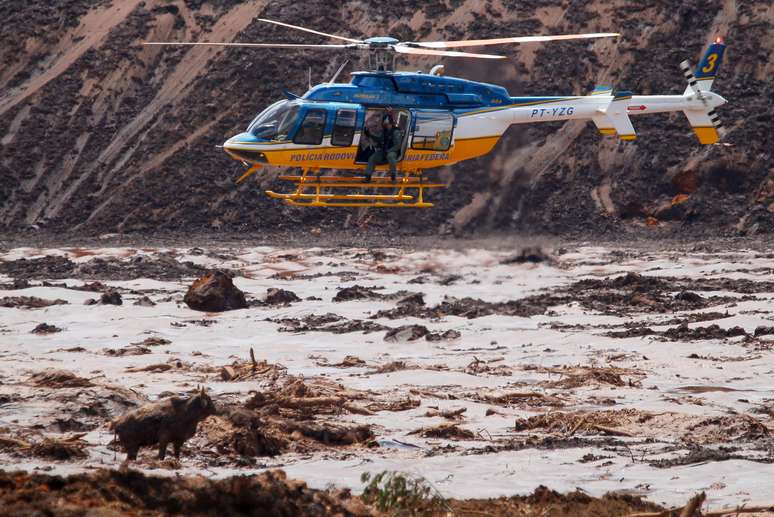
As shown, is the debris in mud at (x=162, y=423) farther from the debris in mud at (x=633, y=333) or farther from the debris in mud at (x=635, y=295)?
the debris in mud at (x=635, y=295)

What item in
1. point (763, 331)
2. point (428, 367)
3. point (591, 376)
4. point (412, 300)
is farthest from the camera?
point (412, 300)

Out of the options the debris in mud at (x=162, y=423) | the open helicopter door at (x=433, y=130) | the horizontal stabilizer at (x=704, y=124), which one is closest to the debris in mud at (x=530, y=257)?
the horizontal stabilizer at (x=704, y=124)

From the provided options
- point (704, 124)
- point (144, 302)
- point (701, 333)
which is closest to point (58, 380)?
point (144, 302)

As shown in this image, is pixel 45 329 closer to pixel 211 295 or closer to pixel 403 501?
pixel 211 295

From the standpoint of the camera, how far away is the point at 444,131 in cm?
2078

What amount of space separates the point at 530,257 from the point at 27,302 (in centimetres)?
1102

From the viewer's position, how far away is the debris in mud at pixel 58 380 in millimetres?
13164

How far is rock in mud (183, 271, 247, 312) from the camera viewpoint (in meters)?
21.7

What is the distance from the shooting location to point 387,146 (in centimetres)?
2075

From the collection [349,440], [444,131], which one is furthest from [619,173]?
[349,440]

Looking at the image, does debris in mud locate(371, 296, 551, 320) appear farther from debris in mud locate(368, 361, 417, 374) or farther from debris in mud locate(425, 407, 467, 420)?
debris in mud locate(425, 407, 467, 420)

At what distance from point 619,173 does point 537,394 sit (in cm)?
→ 2332

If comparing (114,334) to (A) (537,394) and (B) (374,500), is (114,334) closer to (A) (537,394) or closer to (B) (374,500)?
(A) (537,394)

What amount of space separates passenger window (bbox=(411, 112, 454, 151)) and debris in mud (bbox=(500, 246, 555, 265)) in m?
5.83
